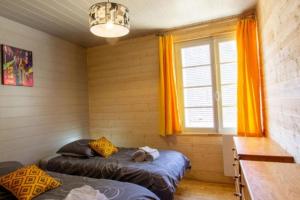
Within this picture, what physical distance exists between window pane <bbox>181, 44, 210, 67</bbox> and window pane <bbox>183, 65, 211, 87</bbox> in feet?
0.30

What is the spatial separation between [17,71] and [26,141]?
1.00m

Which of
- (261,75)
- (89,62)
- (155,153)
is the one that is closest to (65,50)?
(89,62)

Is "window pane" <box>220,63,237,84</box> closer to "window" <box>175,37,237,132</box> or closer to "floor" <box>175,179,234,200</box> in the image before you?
"window" <box>175,37,237,132</box>

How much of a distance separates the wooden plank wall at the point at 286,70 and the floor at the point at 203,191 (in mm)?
1152

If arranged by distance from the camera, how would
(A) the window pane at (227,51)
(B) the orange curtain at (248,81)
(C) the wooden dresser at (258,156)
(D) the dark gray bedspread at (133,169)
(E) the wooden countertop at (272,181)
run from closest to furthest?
(E) the wooden countertop at (272,181) → (C) the wooden dresser at (258,156) → (D) the dark gray bedspread at (133,169) → (B) the orange curtain at (248,81) → (A) the window pane at (227,51)

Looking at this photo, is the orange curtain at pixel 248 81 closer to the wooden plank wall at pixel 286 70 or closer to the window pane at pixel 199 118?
the window pane at pixel 199 118

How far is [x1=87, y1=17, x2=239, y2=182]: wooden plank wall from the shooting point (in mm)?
3225

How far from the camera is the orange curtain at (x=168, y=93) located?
3299mm

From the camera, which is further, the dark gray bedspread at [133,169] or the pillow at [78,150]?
the pillow at [78,150]

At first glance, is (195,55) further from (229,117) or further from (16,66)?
(16,66)

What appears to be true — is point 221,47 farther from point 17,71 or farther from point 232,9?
point 17,71

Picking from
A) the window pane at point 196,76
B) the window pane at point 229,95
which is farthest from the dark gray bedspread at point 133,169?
the window pane at point 196,76

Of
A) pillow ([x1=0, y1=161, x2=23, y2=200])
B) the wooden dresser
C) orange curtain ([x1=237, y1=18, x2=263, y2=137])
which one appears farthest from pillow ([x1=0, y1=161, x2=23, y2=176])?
orange curtain ([x1=237, y1=18, x2=263, y2=137])

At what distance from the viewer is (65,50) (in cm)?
366
